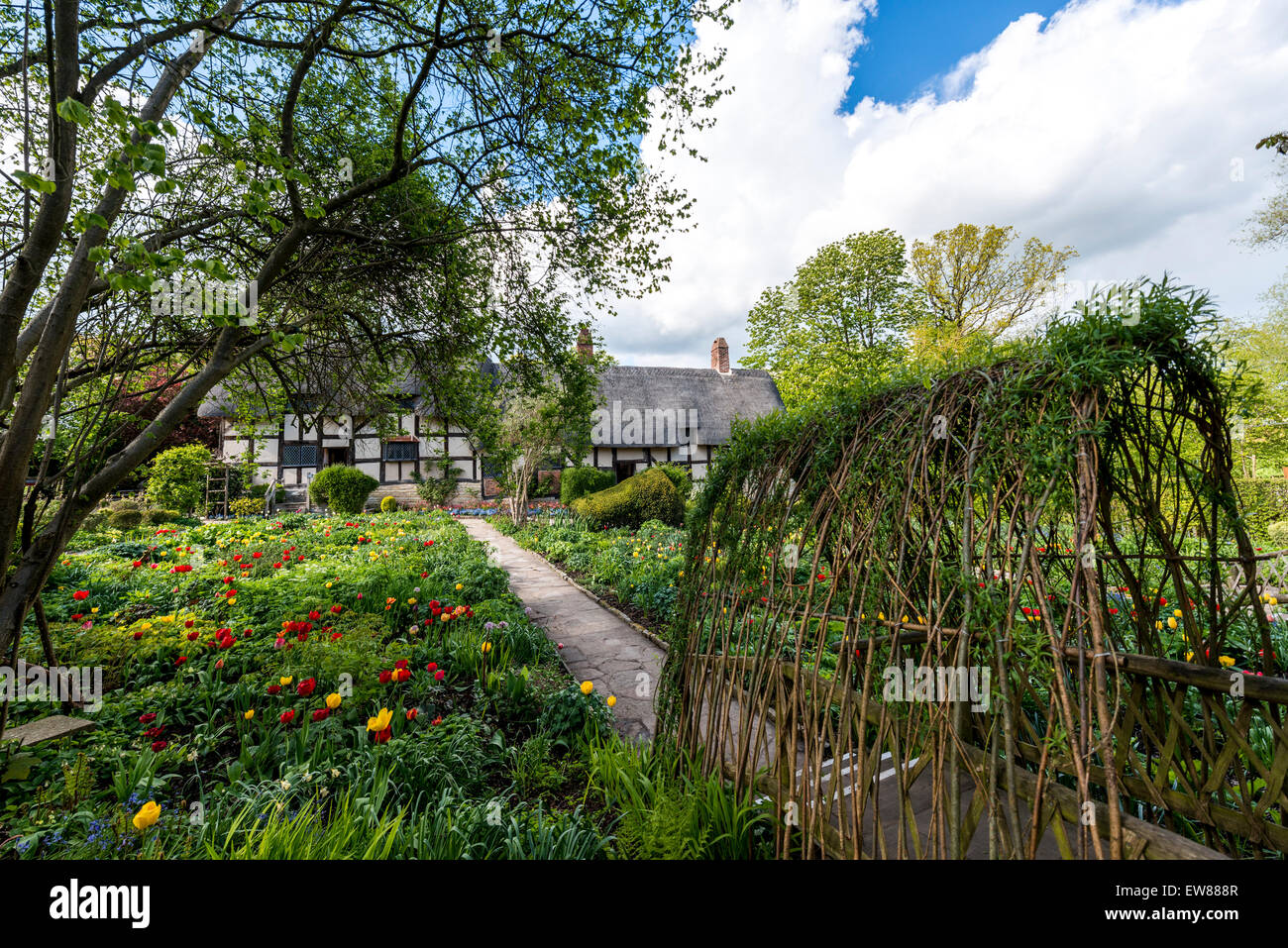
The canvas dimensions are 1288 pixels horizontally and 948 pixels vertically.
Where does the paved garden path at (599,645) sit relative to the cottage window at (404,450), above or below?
below

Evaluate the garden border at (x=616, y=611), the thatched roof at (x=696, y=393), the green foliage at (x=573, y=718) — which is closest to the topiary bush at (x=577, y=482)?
the thatched roof at (x=696, y=393)

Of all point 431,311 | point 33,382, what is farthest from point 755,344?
point 33,382

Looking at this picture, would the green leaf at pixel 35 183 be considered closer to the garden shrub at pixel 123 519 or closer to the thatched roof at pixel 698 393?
the garden shrub at pixel 123 519

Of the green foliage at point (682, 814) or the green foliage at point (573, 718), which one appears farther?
the green foliage at point (573, 718)

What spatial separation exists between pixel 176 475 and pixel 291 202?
46.1ft

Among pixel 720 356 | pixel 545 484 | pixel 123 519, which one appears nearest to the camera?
pixel 123 519

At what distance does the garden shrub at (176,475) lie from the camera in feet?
42.2

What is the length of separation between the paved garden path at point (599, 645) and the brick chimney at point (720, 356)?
18.9 m

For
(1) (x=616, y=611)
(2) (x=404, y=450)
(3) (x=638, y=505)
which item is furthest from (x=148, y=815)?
(2) (x=404, y=450)

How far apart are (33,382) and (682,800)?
10.5 ft

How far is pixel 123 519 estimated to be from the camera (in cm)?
1162

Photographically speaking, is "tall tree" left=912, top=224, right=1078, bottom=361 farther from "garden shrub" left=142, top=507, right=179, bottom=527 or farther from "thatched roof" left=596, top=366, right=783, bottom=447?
"garden shrub" left=142, top=507, right=179, bottom=527

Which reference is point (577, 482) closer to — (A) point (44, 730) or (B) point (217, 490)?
(B) point (217, 490)

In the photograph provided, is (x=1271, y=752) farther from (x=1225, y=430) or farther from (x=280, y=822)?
(x=280, y=822)
